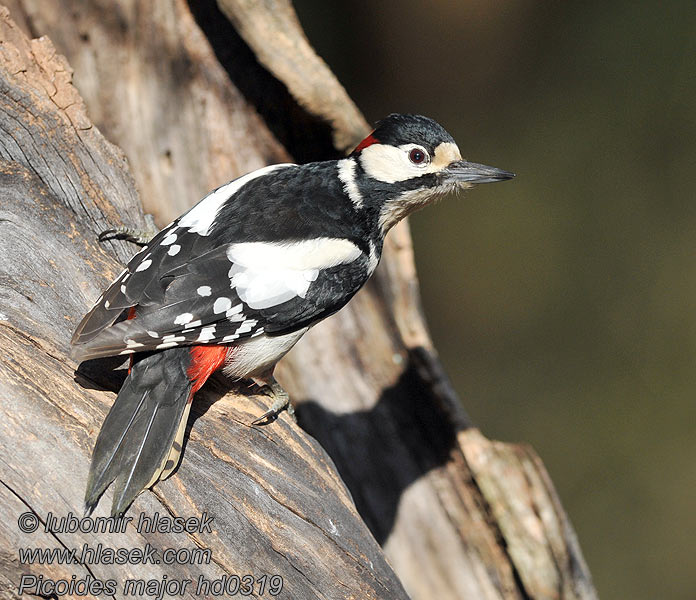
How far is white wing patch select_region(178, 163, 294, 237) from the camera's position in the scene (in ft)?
8.54

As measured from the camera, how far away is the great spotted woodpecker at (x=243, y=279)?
2223 mm

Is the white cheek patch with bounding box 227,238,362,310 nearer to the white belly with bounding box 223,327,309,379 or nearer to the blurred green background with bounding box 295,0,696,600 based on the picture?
the white belly with bounding box 223,327,309,379

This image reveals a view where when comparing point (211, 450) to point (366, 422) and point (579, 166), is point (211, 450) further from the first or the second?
point (579, 166)

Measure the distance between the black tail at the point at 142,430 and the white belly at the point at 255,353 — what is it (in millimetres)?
236

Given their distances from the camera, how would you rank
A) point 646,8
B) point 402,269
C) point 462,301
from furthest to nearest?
point 462,301 → point 646,8 → point 402,269

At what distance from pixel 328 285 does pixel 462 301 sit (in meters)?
4.15

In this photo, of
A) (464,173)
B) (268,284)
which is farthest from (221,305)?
(464,173)

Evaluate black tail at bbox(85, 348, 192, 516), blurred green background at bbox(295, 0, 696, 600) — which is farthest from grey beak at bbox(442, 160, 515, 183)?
blurred green background at bbox(295, 0, 696, 600)

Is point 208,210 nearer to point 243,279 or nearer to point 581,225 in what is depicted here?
point 243,279

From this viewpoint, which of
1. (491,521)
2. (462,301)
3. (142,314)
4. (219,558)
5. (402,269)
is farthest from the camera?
(462,301)

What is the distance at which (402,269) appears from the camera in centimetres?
371

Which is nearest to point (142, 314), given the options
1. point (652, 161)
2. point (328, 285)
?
point (328, 285)

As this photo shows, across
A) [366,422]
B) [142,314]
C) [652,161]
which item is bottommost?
[652,161]

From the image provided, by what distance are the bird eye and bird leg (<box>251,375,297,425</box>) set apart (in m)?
0.92
